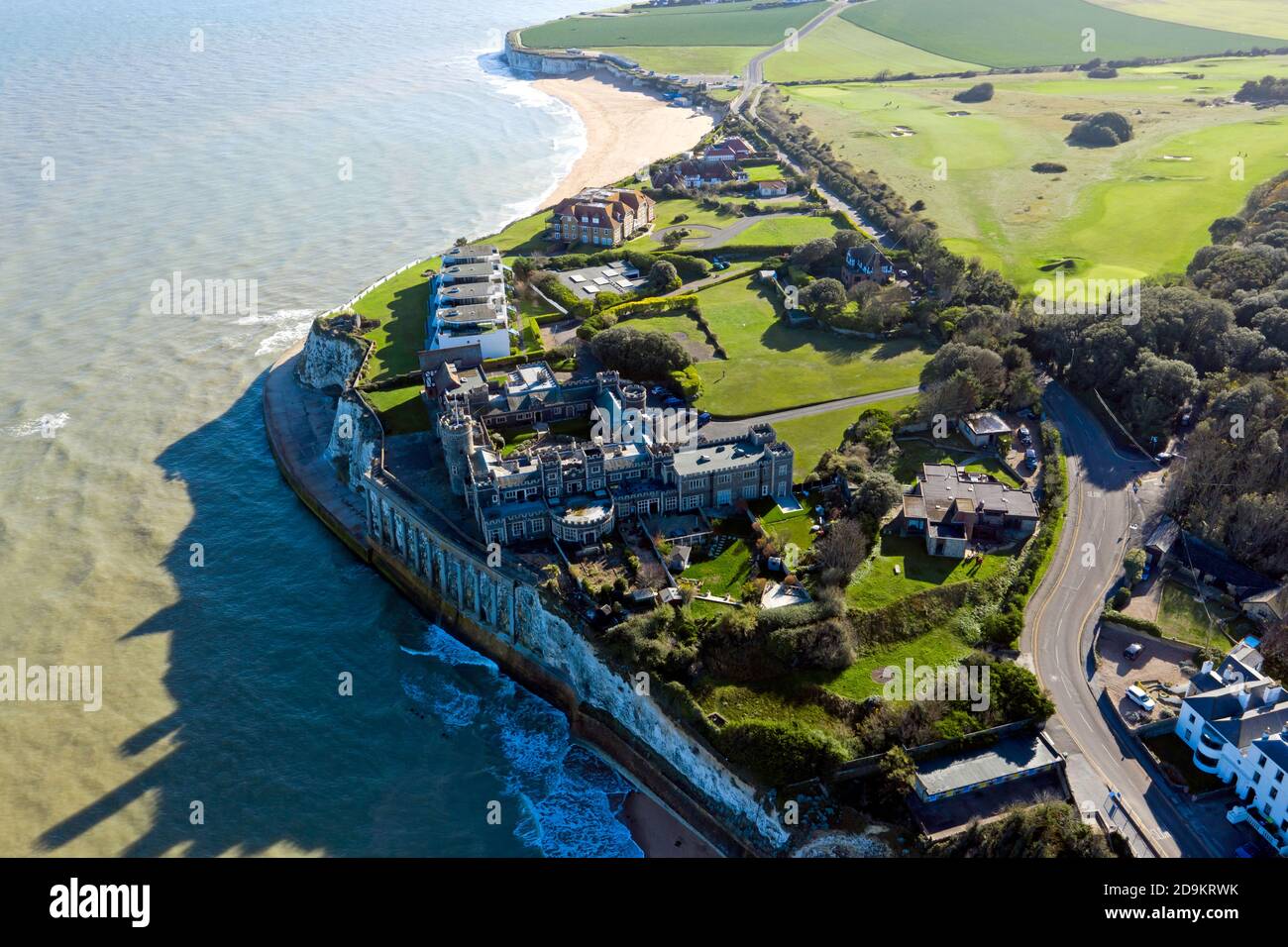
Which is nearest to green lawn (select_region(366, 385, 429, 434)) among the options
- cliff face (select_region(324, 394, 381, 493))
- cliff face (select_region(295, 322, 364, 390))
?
cliff face (select_region(324, 394, 381, 493))

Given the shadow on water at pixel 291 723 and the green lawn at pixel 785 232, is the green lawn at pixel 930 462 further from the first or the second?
the green lawn at pixel 785 232

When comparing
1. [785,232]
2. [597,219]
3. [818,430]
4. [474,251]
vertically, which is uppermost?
[597,219]

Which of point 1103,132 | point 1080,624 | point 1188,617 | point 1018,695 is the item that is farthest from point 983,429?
point 1103,132

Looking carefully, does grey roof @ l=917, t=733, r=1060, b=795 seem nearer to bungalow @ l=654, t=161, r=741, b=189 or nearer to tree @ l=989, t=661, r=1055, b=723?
tree @ l=989, t=661, r=1055, b=723

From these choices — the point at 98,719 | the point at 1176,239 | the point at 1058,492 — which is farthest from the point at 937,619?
the point at 1176,239

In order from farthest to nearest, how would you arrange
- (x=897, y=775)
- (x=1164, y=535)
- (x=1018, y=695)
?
1. (x=1164, y=535)
2. (x=1018, y=695)
3. (x=897, y=775)

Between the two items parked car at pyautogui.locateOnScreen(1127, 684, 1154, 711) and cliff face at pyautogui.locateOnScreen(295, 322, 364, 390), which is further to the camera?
cliff face at pyautogui.locateOnScreen(295, 322, 364, 390)

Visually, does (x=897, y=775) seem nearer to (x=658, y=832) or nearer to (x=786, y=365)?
(x=658, y=832)
